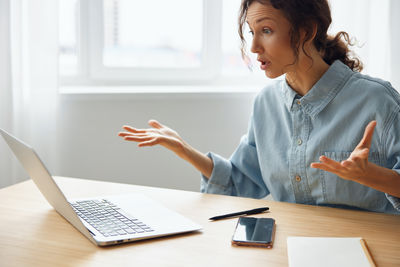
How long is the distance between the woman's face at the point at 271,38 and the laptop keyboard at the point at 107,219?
530 millimetres

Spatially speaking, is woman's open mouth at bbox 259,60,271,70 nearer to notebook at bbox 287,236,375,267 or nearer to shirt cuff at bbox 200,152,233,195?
shirt cuff at bbox 200,152,233,195

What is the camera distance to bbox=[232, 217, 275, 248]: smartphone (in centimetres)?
90

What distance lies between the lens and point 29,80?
204 cm

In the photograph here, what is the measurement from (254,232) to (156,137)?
44 centimetres

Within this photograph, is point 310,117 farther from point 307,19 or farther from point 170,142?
point 170,142

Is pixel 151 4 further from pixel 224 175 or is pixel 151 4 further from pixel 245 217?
pixel 245 217

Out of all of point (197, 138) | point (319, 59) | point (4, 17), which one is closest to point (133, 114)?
point (197, 138)

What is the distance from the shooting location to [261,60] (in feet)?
4.17

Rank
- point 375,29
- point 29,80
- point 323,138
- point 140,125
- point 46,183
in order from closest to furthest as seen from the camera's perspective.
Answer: point 46,183, point 323,138, point 29,80, point 140,125, point 375,29

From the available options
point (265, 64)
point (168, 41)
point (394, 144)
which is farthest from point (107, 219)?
point (168, 41)

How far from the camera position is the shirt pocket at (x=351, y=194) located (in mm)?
1209

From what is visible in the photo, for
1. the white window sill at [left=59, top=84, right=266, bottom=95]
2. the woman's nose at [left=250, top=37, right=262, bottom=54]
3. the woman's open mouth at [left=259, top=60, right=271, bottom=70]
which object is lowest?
the white window sill at [left=59, top=84, right=266, bottom=95]

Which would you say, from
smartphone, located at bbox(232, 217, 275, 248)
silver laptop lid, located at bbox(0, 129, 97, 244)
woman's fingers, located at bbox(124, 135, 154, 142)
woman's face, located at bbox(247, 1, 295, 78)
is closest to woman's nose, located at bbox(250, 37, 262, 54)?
woman's face, located at bbox(247, 1, 295, 78)

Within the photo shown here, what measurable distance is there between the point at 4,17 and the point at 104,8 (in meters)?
0.51
